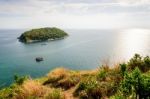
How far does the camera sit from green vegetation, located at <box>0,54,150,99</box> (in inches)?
294

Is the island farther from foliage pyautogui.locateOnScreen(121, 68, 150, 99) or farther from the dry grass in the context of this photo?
foliage pyautogui.locateOnScreen(121, 68, 150, 99)

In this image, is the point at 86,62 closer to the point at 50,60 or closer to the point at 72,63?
the point at 72,63

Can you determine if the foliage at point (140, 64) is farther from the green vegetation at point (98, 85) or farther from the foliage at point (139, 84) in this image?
the foliage at point (139, 84)

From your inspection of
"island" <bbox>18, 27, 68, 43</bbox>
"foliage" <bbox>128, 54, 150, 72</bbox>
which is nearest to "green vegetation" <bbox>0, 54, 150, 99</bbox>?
"foliage" <bbox>128, 54, 150, 72</bbox>

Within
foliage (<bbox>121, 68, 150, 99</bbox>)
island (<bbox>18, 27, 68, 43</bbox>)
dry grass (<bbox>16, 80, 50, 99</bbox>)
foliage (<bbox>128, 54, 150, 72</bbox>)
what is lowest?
island (<bbox>18, 27, 68, 43</bbox>)

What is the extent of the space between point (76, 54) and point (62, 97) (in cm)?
10296

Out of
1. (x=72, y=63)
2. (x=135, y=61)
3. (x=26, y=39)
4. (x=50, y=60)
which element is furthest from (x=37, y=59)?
(x=135, y=61)

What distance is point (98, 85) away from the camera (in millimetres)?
10797

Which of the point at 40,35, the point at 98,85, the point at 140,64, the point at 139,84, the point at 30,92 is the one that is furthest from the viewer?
the point at 40,35

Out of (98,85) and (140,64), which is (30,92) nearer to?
(98,85)

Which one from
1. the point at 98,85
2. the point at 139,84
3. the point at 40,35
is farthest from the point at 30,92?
the point at 40,35

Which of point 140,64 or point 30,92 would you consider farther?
point 140,64

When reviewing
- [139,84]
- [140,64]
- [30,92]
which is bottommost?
[30,92]

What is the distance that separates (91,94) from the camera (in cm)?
1041
